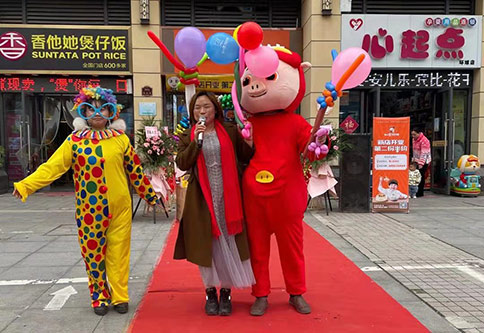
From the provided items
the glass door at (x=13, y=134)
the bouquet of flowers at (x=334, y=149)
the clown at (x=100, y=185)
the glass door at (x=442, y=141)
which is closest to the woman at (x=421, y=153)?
the glass door at (x=442, y=141)

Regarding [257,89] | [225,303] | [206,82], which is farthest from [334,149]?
[225,303]

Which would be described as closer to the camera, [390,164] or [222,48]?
[222,48]

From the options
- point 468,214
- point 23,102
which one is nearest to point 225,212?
point 468,214

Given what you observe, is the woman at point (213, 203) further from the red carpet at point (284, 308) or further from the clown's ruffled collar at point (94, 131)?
the clown's ruffled collar at point (94, 131)

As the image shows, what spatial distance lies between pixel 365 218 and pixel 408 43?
5.27 meters

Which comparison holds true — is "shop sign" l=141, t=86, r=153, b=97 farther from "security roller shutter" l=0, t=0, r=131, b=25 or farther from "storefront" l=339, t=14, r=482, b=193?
"storefront" l=339, t=14, r=482, b=193

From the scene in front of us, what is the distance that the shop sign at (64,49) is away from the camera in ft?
31.5

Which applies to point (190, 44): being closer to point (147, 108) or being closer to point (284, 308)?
point (284, 308)

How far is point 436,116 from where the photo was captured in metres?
10.3

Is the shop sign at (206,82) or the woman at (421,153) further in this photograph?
the woman at (421,153)

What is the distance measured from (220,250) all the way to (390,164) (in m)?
5.37

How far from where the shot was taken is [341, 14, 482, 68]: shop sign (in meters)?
9.52

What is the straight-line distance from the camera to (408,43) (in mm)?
9578

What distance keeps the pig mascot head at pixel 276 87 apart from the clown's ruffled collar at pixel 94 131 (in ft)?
3.40
